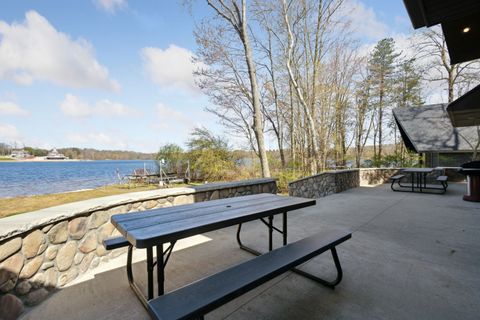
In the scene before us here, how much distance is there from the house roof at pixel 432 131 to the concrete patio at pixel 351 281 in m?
7.96

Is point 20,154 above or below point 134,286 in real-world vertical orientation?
above

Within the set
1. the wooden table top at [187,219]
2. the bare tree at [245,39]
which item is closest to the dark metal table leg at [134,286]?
the wooden table top at [187,219]

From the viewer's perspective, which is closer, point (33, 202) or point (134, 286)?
point (134, 286)

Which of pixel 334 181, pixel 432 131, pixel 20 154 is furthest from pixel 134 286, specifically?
pixel 20 154

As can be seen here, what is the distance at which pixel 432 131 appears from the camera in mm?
10523

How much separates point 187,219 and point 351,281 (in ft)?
5.64

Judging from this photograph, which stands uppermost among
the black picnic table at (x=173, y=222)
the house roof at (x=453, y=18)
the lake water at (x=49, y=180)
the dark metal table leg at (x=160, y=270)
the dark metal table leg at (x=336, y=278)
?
the house roof at (x=453, y=18)

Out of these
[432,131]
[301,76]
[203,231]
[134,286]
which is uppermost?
[301,76]

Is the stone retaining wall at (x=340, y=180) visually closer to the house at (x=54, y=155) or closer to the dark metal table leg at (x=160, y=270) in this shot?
the dark metal table leg at (x=160, y=270)

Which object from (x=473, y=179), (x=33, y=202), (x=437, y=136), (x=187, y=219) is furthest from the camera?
(x=437, y=136)

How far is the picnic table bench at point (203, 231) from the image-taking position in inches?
44.3

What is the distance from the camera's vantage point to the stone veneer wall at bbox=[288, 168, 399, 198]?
600 cm

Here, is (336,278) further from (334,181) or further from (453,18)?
(334,181)

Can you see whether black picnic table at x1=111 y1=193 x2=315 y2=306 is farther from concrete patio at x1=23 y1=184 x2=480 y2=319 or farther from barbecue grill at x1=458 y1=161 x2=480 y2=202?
barbecue grill at x1=458 y1=161 x2=480 y2=202
